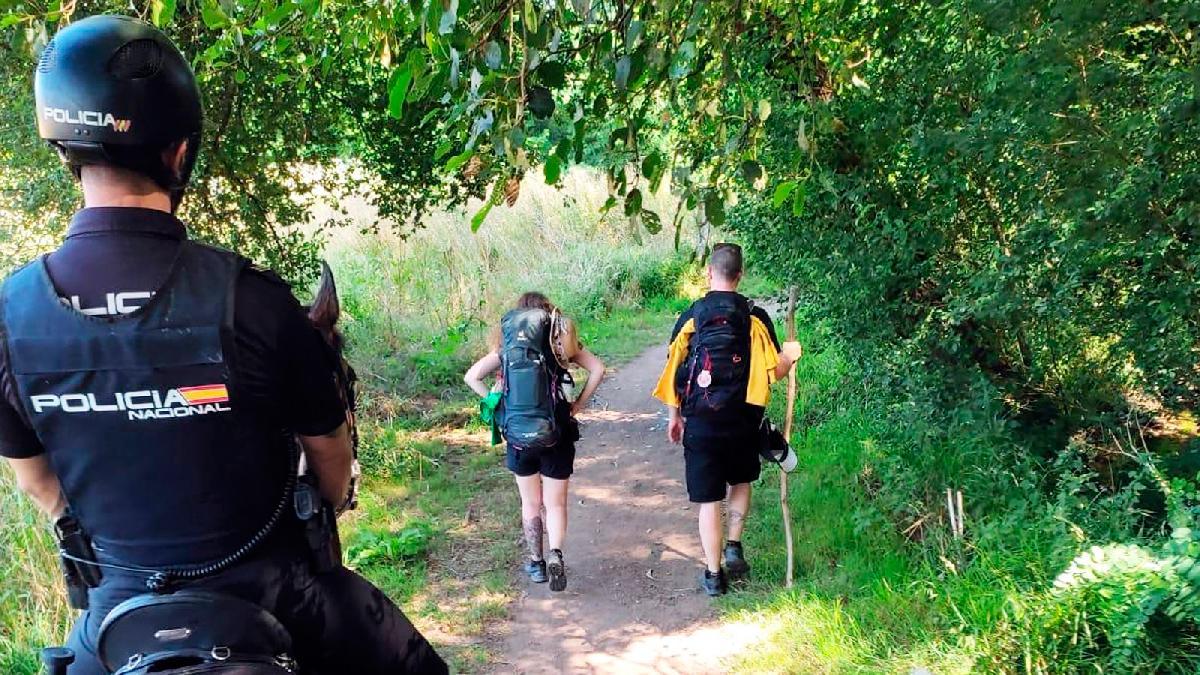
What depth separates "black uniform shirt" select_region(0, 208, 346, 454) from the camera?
1672 millimetres

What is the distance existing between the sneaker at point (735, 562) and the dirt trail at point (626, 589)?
0.81 feet

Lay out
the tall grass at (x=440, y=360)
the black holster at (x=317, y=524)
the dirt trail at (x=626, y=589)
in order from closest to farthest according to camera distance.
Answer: the black holster at (x=317, y=524), the dirt trail at (x=626, y=589), the tall grass at (x=440, y=360)

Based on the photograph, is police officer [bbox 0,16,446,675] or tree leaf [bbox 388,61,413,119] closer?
police officer [bbox 0,16,446,675]

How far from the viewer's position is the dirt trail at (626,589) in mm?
4438

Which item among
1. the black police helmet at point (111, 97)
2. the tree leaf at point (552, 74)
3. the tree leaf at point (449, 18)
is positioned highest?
the tree leaf at point (449, 18)

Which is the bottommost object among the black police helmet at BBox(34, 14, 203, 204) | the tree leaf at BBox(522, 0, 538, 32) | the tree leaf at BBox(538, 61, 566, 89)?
the black police helmet at BBox(34, 14, 203, 204)

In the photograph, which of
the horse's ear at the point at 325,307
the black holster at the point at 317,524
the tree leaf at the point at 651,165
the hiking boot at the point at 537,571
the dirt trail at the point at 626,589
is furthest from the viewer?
the hiking boot at the point at 537,571

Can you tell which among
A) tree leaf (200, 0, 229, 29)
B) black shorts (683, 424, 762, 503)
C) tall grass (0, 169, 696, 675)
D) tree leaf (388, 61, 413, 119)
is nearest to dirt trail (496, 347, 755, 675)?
tall grass (0, 169, 696, 675)

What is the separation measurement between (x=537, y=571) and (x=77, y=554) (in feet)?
12.2

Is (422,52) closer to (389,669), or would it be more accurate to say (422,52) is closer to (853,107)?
(389,669)

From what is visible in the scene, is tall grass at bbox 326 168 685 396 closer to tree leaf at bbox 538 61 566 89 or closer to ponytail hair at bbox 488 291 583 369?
ponytail hair at bbox 488 291 583 369

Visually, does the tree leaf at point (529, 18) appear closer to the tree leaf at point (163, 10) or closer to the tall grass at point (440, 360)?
the tall grass at point (440, 360)

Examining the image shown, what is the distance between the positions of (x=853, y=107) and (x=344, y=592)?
4.02m

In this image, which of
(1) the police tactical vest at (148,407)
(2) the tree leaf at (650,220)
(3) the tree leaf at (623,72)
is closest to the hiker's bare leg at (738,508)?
(2) the tree leaf at (650,220)
